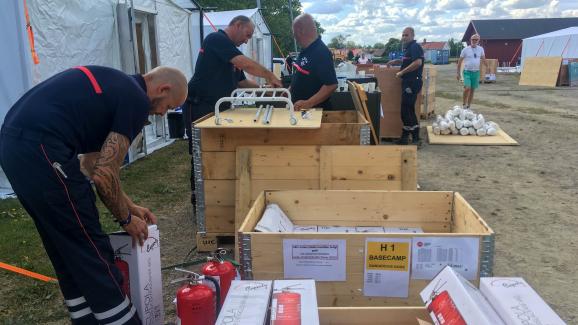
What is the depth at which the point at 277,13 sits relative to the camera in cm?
5431

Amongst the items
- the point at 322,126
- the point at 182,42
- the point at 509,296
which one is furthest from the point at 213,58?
the point at 182,42

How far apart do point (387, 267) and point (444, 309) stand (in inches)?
34.8

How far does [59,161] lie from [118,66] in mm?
6331

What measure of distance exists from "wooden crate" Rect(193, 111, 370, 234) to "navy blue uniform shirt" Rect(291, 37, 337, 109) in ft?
2.87

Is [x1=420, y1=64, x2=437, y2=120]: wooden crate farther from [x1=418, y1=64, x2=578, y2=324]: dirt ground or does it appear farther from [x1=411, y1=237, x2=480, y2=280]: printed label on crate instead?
[x1=411, y1=237, x2=480, y2=280]: printed label on crate

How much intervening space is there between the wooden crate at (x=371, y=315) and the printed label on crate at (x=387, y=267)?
0.62 metres

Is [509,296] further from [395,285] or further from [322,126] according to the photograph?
[322,126]

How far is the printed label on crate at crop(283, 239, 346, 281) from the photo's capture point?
2.55 metres

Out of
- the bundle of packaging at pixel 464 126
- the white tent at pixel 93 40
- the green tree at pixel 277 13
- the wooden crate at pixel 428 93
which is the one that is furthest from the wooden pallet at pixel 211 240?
the green tree at pixel 277 13

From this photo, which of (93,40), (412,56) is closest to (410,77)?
(412,56)

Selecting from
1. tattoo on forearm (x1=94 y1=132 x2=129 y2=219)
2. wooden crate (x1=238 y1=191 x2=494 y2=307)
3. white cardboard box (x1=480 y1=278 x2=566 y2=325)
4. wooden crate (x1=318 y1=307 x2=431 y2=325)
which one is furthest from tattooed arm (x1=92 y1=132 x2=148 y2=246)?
white cardboard box (x1=480 y1=278 x2=566 y2=325)

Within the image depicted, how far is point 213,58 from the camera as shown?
4.85m

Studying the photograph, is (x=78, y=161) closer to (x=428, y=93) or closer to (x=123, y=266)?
(x=123, y=266)

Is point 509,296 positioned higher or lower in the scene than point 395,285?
higher
